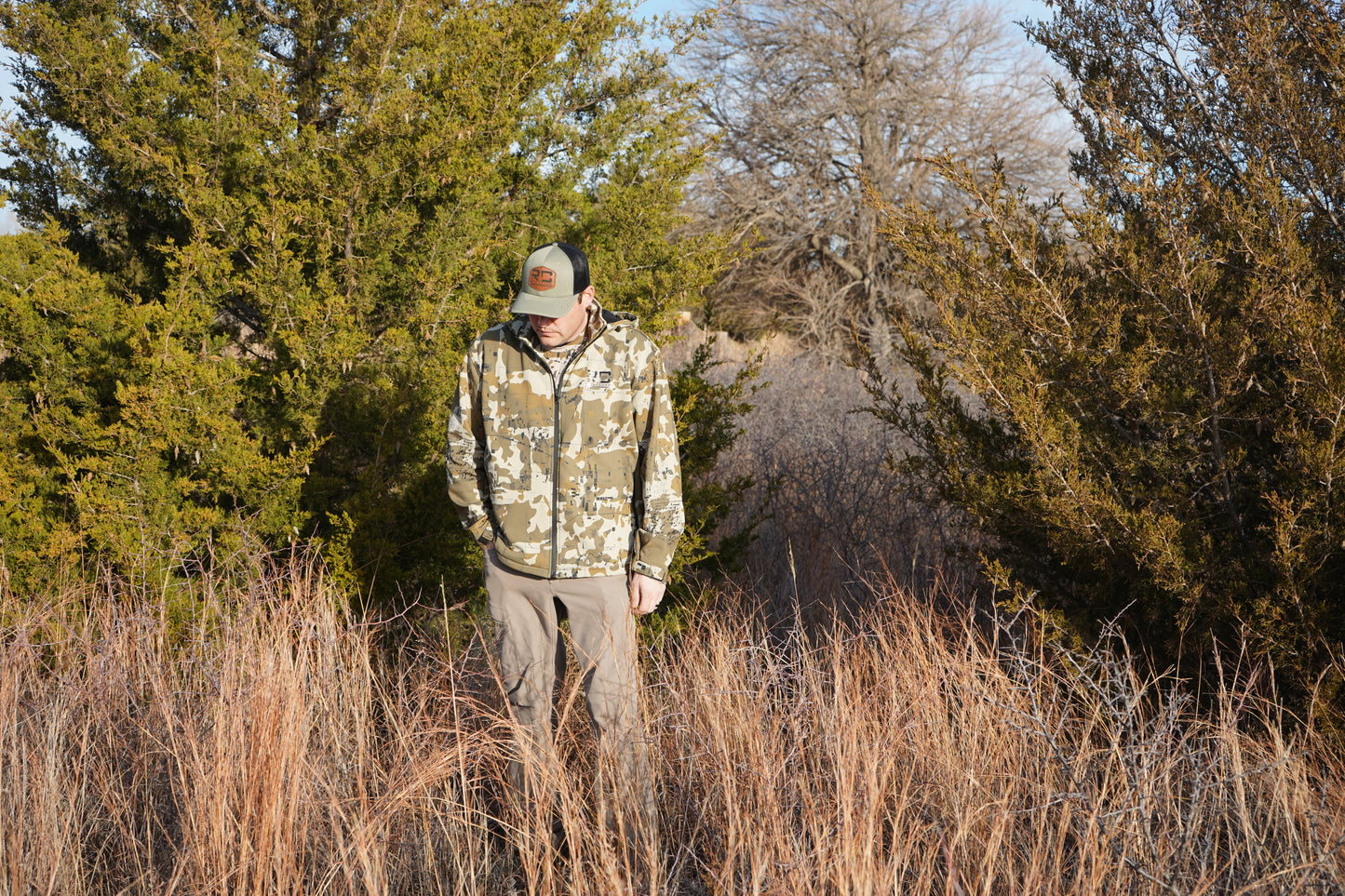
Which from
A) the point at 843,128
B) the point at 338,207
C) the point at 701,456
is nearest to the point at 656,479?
the point at 701,456

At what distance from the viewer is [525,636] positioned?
2.80m

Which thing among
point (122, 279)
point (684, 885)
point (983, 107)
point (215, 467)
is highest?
point (983, 107)

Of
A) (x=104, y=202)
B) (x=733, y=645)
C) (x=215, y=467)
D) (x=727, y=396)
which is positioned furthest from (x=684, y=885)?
(x=104, y=202)

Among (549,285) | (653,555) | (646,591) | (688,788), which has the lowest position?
(688,788)

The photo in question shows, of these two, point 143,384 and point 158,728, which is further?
point 143,384

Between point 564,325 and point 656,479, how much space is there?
0.51m

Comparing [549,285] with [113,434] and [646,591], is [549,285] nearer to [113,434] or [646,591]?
[646,591]

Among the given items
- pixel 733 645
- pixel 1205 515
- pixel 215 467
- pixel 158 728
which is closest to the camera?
pixel 158 728

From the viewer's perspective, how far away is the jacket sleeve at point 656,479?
8.91 ft

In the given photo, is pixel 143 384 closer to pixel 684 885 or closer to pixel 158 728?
pixel 158 728

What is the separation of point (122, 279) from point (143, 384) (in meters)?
1.11

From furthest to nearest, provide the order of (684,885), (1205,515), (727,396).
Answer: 1. (727,396)
2. (1205,515)
3. (684,885)

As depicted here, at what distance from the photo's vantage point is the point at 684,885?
2.49 m

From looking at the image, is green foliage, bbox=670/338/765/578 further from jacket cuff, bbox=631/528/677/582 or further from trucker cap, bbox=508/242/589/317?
trucker cap, bbox=508/242/589/317
